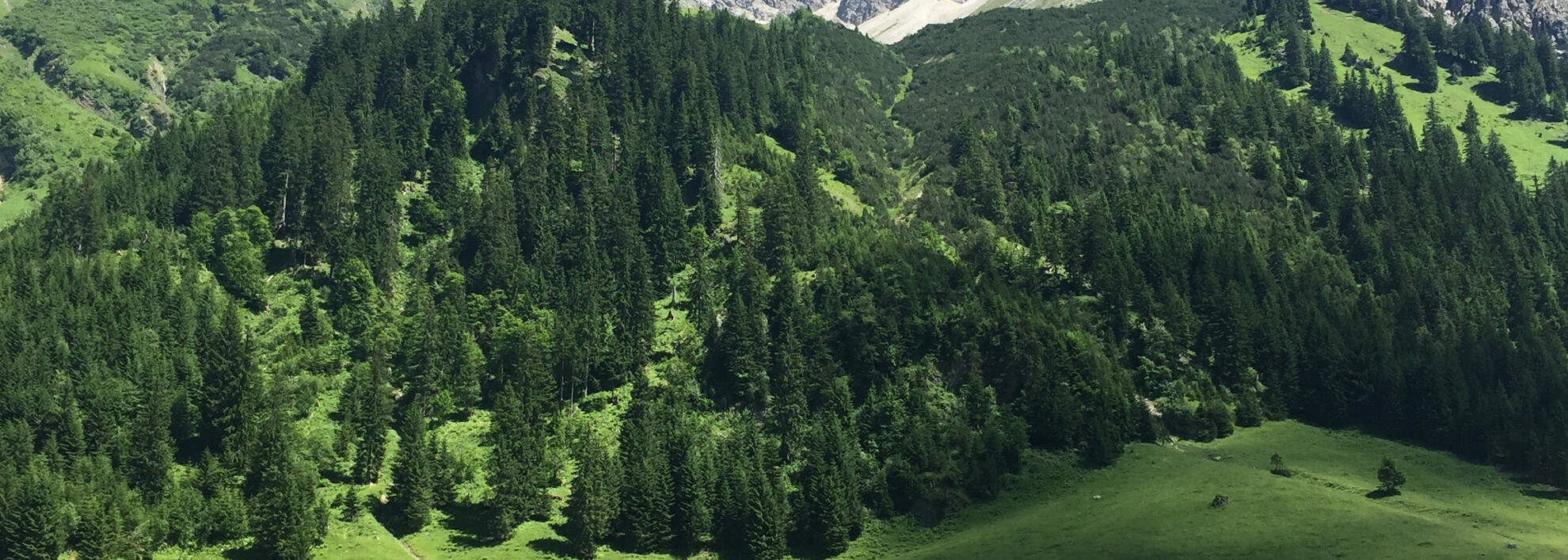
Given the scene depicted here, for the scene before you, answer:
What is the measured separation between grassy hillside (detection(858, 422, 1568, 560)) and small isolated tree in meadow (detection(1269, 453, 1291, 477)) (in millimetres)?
967

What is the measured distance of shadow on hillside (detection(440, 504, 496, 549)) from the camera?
13338 cm

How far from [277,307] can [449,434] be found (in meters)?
39.2

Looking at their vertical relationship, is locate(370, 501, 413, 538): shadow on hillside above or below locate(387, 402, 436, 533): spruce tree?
below

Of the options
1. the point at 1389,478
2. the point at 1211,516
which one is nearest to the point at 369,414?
the point at 1211,516

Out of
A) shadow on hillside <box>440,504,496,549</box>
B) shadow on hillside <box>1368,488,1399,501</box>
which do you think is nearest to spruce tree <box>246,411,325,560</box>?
shadow on hillside <box>440,504,496,549</box>

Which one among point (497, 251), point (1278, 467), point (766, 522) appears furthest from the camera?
point (497, 251)

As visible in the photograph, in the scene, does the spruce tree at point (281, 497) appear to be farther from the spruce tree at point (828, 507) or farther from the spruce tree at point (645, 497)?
the spruce tree at point (828, 507)

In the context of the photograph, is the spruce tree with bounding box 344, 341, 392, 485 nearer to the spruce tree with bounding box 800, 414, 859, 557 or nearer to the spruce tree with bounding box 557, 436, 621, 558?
the spruce tree with bounding box 557, 436, 621, 558

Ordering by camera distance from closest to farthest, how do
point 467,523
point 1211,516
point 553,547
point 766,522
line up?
point 1211,516 → point 766,522 → point 553,547 → point 467,523

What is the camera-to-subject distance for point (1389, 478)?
13050cm

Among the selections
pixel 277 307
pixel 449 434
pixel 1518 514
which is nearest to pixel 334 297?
pixel 277 307

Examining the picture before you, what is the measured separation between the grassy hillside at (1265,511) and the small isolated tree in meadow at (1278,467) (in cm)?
97

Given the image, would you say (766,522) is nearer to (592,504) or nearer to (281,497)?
(592,504)

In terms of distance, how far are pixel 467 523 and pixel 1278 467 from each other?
308 feet
